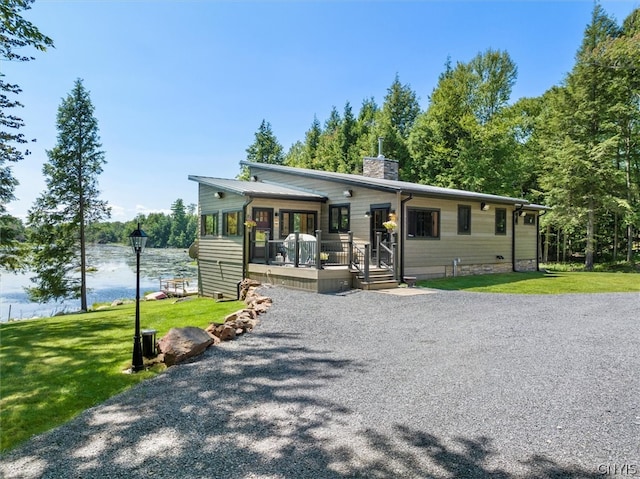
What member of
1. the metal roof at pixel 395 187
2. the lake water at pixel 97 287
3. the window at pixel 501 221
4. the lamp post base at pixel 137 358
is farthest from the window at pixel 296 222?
the lake water at pixel 97 287

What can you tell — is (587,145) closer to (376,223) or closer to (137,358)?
(376,223)

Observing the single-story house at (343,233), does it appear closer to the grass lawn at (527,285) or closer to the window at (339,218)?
the window at (339,218)

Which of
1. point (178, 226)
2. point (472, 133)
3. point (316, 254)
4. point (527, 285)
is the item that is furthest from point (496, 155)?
point (178, 226)

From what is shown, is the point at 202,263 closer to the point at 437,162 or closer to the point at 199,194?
the point at 199,194

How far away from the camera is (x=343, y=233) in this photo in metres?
13.9

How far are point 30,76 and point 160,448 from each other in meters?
10.3

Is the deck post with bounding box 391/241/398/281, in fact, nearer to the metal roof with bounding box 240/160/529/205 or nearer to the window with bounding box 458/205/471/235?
the metal roof with bounding box 240/160/529/205

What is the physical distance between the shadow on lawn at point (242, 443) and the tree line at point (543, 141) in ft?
46.8

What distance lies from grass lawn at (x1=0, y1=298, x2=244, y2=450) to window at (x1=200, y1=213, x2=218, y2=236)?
20.2ft

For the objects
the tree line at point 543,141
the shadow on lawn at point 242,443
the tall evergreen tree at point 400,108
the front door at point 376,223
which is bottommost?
the shadow on lawn at point 242,443

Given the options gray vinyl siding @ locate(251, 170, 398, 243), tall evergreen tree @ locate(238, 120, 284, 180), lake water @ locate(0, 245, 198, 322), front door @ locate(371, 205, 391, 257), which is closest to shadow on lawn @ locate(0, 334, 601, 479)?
front door @ locate(371, 205, 391, 257)

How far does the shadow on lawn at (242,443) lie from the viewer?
2.81 m

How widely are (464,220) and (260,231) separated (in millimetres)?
7445

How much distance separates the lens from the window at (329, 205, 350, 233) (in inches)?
547
